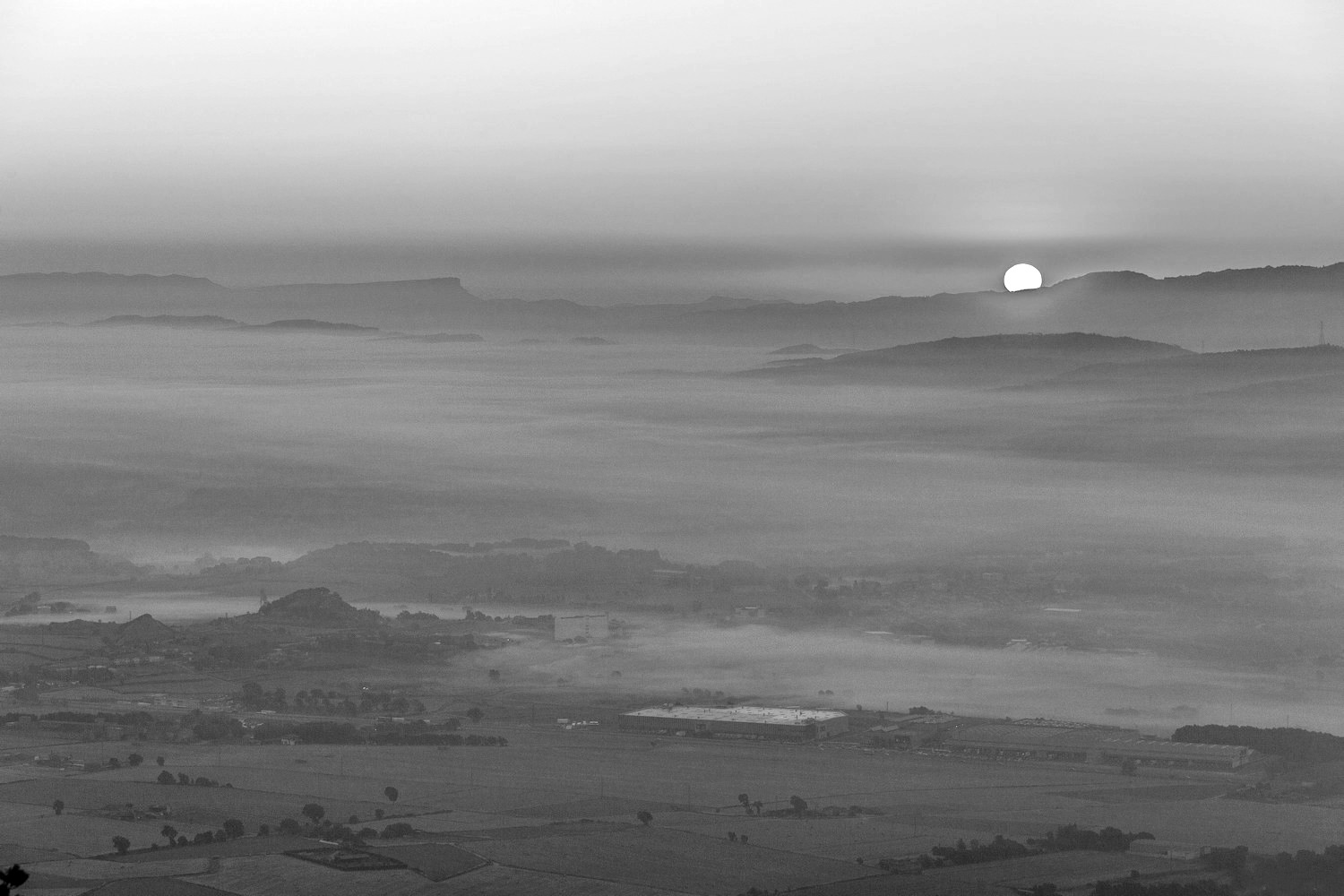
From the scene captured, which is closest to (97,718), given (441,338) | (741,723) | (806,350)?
(741,723)

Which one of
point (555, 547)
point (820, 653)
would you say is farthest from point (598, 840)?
point (555, 547)

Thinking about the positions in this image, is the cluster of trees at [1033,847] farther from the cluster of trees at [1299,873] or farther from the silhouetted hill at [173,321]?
the silhouetted hill at [173,321]

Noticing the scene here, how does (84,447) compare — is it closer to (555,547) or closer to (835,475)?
(555,547)

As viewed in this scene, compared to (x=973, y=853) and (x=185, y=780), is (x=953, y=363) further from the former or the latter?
(x=973, y=853)

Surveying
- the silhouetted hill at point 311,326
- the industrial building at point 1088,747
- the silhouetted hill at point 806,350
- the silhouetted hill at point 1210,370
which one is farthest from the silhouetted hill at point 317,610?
the silhouetted hill at point 806,350

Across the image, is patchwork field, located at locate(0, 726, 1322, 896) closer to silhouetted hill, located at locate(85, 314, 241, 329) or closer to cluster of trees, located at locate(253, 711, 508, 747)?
→ cluster of trees, located at locate(253, 711, 508, 747)

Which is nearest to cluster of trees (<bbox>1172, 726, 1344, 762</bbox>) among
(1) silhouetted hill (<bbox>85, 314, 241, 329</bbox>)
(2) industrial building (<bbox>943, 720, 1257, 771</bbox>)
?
(2) industrial building (<bbox>943, 720, 1257, 771</bbox>)
